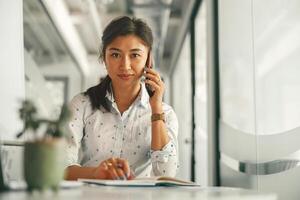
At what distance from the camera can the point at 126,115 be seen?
A: 164cm

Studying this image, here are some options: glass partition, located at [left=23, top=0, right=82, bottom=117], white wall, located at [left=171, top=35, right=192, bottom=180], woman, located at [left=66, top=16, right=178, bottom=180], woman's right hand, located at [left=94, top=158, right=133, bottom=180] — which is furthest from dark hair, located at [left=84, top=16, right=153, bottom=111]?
white wall, located at [left=171, top=35, right=192, bottom=180]

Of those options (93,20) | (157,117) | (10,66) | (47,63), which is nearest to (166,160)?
(157,117)

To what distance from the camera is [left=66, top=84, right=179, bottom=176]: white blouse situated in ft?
5.17

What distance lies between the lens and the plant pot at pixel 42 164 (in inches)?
30.2

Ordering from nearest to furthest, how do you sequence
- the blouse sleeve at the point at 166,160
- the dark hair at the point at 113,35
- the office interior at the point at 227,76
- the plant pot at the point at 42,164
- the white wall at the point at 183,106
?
the plant pot at the point at 42,164, the blouse sleeve at the point at 166,160, the dark hair at the point at 113,35, the office interior at the point at 227,76, the white wall at the point at 183,106

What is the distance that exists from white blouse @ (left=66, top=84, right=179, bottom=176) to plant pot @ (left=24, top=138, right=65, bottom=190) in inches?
29.5

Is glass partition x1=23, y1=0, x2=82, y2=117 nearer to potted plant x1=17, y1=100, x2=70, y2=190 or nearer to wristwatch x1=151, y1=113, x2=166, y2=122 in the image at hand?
wristwatch x1=151, y1=113, x2=166, y2=122

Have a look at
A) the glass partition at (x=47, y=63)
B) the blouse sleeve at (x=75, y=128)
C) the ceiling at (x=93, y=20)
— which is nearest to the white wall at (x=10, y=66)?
the blouse sleeve at (x=75, y=128)

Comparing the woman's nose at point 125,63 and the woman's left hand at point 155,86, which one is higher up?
the woman's nose at point 125,63

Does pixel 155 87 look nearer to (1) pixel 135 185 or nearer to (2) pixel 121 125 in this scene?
(2) pixel 121 125

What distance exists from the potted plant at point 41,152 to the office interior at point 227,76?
43 millimetres

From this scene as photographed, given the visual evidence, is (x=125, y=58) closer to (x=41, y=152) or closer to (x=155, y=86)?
(x=155, y=86)

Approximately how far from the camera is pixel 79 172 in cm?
135

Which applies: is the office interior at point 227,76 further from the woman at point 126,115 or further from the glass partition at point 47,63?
the woman at point 126,115
